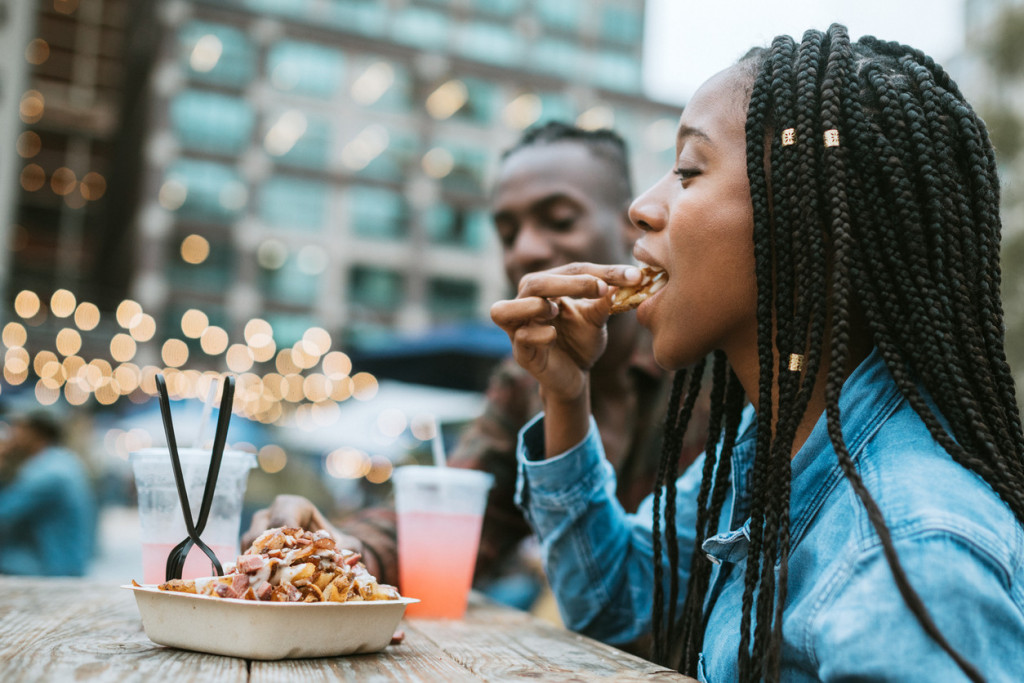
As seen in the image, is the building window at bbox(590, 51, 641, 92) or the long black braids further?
the building window at bbox(590, 51, 641, 92)

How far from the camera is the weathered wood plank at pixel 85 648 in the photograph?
1.04 metres

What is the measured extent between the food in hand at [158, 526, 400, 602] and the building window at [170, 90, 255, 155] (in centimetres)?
3195

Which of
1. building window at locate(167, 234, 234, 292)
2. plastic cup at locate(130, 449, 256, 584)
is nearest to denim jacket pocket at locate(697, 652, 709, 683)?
plastic cup at locate(130, 449, 256, 584)

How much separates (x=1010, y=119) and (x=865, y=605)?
12931 millimetres

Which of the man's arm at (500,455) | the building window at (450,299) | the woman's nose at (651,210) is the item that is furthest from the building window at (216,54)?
the woman's nose at (651,210)

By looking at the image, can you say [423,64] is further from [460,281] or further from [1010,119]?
[1010,119]

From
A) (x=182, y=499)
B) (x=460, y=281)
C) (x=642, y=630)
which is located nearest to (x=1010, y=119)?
(x=642, y=630)

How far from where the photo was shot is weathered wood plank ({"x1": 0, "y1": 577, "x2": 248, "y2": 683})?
104cm

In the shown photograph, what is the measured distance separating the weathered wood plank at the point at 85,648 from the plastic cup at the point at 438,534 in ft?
1.84

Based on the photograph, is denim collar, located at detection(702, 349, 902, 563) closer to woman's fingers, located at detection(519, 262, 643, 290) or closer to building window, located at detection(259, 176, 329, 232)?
woman's fingers, located at detection(519, 262, 643, 290)

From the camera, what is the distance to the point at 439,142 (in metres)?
33.3

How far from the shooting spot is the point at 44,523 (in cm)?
595

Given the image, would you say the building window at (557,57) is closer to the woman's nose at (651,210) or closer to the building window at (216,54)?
the building window at (216,54)

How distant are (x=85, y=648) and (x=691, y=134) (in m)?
1.25
